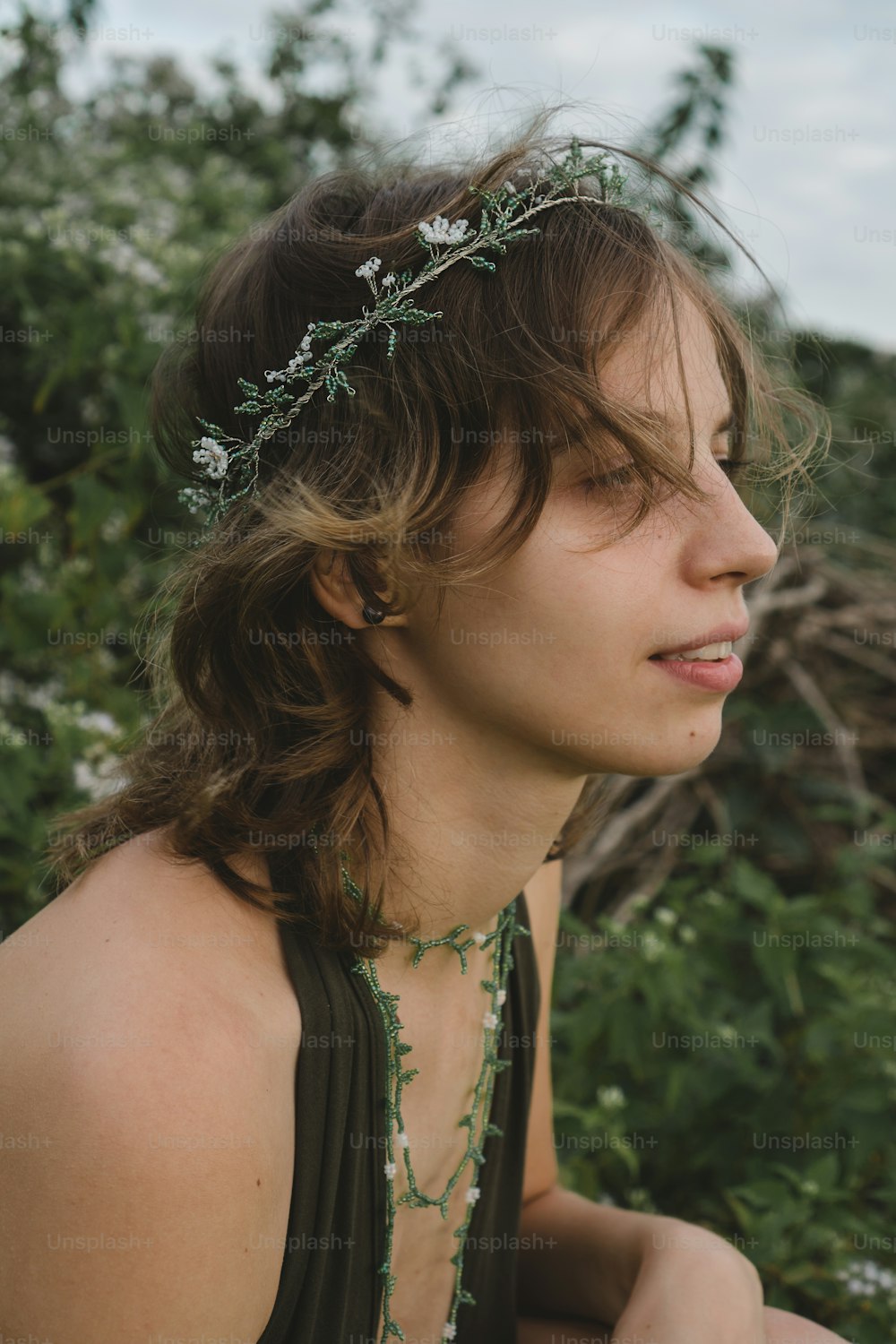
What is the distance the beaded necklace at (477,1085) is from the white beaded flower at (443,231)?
34.9 inches

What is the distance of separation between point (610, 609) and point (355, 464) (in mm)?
420

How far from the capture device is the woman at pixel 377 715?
4.34 feet

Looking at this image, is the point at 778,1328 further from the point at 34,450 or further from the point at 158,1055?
the point at 34,450

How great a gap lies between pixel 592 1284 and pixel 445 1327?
0.99 ft

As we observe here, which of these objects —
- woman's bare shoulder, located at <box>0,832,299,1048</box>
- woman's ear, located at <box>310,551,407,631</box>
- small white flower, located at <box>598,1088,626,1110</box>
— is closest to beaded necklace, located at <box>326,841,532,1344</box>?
woman's bare shoulder, located at <box>0,832,299,1048</box>

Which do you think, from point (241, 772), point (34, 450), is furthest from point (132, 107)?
A: point (241, 772)

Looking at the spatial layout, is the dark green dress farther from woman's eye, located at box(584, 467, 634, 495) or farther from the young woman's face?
woman's eye, located at box(584, 467, 634, 495)

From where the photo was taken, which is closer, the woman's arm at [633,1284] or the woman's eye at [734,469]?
the woman's arm at [633,1284]

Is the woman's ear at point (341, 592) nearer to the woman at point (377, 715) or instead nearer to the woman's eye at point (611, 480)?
the woman at point (377, 715)

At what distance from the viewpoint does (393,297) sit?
5.09ft

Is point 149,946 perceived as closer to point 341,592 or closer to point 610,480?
point 341,592

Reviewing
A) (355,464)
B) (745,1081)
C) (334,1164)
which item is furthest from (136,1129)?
(745,1081)

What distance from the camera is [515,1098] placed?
205 cm

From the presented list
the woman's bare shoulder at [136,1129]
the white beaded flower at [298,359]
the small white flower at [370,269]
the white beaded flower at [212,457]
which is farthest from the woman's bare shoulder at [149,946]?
the small white flower at [370,269]
